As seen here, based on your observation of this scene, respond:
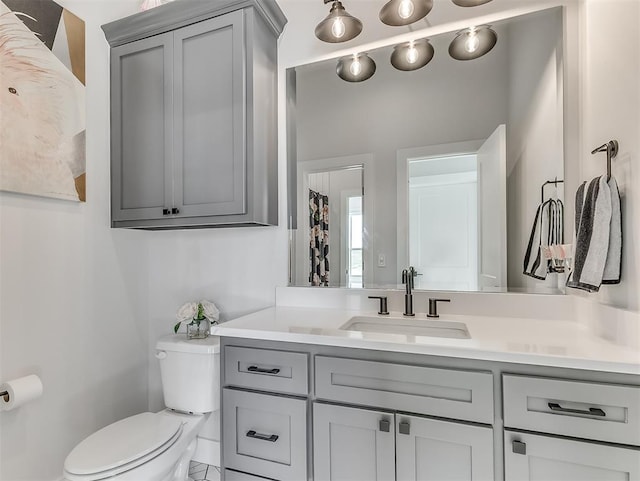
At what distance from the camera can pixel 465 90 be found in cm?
160

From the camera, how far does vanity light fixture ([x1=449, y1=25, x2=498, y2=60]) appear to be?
155 centimetres

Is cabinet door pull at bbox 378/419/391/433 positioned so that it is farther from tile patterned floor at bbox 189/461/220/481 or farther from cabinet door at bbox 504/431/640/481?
tile patterned floor at bbox 189/461/220/481

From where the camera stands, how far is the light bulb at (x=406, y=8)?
1409 millimetres

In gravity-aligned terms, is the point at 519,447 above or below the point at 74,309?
below

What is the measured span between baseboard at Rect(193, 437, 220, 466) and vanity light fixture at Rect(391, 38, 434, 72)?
2.24 m

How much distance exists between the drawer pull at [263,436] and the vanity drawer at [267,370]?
0.17 meters

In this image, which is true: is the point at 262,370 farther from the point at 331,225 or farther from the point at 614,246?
the point at 614,246

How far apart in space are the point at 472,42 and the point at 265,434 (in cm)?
196

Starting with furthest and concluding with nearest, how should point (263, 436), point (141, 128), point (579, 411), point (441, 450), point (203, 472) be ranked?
point (203, 472), point (141, 128), point (263, 436), point (441, 450), point (579, 411)

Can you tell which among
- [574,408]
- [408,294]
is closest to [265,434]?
[408,294]

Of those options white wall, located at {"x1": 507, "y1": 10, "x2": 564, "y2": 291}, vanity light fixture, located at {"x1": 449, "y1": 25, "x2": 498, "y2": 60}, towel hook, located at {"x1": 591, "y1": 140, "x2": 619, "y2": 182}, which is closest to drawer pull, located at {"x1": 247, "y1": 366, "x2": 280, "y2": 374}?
white wall, located at {"x1": 507, "y1": 10, "x2": 564, "y2": 291}

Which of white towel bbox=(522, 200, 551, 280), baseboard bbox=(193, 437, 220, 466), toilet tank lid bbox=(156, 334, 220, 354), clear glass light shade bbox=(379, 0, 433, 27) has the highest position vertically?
clear glass light shade bbox=(379, 0, 433, 27)

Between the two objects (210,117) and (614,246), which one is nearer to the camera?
(614,246)

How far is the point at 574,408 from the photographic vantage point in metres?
0.95
